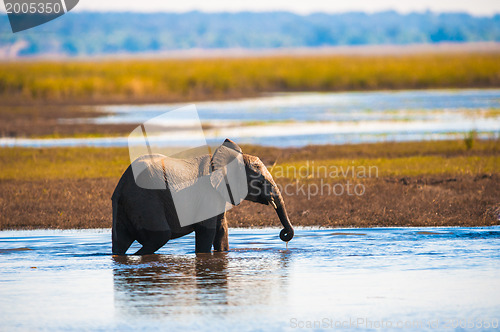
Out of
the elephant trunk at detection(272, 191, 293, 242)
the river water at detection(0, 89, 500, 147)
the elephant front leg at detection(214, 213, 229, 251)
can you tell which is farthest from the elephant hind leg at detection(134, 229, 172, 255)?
the river water at detection(0, 89, 500, 147)

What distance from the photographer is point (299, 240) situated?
1309 cm

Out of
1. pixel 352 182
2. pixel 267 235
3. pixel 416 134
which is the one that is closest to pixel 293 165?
pixel 352 182

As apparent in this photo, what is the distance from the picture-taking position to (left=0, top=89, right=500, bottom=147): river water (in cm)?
2789

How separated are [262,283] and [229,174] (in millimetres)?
2117

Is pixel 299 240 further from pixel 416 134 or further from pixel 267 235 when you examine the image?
pixel 416 134

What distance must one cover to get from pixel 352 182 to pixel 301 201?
1834mm

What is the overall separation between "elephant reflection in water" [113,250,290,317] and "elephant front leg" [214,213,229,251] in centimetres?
12

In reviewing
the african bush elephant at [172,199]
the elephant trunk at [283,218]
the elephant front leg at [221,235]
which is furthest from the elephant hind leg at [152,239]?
the elephant trunk at [283,218]

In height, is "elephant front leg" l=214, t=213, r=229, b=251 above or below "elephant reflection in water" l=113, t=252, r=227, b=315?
above

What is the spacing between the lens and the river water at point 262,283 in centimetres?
863

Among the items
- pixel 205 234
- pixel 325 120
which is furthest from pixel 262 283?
pixel 325 120

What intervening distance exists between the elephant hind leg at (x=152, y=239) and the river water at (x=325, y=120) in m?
14.6

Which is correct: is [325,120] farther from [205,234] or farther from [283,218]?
[205,234]

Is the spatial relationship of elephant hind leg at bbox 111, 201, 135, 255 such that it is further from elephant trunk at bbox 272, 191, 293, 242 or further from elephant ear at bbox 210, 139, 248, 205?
elephant trunk at bbox 272, 191, 293, 242
